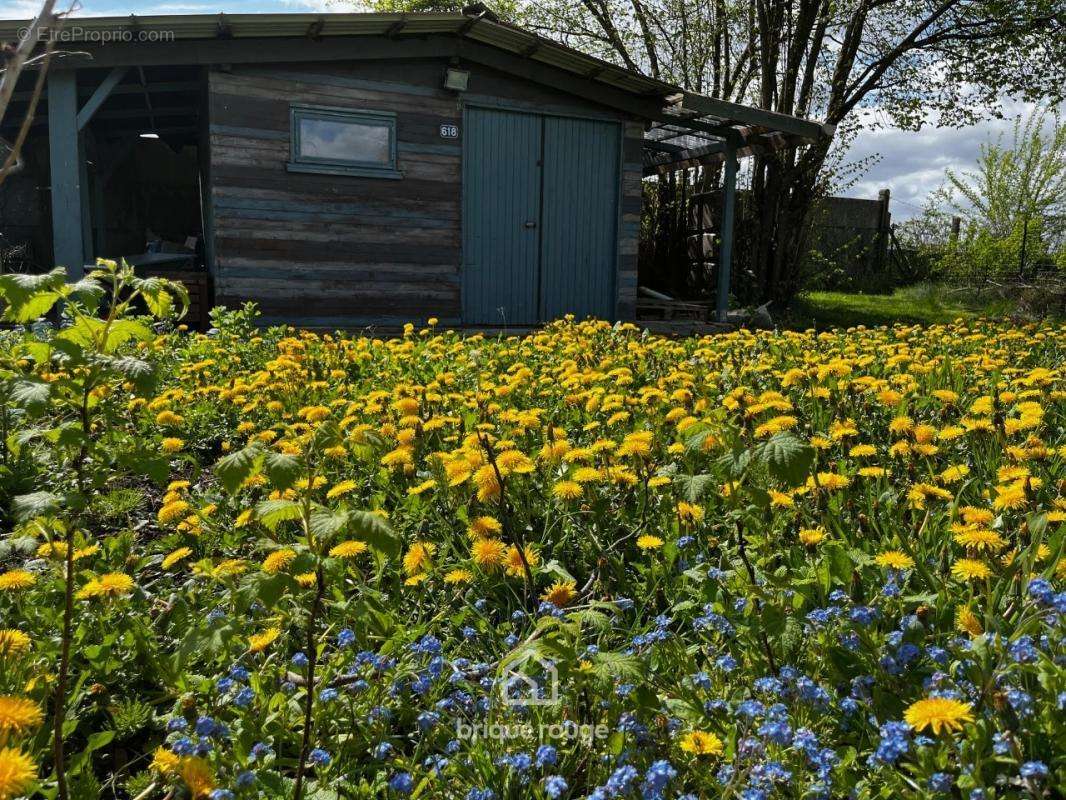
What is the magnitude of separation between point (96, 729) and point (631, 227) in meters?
9.75

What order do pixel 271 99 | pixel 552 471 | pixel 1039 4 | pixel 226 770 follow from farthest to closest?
1. pixel 1039 4
2. pixel 271 99
3. pixel 552 471
4. pixel 226 770

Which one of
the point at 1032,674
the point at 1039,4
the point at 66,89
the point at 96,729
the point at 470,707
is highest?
the point at 1039,4

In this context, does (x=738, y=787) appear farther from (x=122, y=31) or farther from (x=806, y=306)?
(x=806, y=306)

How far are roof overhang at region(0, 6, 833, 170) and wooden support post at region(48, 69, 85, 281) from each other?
1.17ft

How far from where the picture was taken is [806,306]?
1469cm

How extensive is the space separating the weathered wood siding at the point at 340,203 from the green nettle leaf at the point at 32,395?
299 inches

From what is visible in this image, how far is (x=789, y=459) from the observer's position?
148 centimetres

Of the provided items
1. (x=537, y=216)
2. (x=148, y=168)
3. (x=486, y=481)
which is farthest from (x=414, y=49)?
(x=148, y=168)

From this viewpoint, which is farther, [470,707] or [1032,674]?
[470,707]

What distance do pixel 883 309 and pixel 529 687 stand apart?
48.8 feet

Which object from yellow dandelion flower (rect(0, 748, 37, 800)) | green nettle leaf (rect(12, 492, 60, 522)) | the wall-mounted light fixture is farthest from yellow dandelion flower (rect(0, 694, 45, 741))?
the wall-mounted light fixture

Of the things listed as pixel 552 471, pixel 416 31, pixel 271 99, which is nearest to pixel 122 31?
pixel 271 99

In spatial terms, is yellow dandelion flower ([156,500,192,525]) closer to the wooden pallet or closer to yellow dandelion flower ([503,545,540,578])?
yellow dandelion flower ([503,545,540,578])

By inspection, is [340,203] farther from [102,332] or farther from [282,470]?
[282,470]
